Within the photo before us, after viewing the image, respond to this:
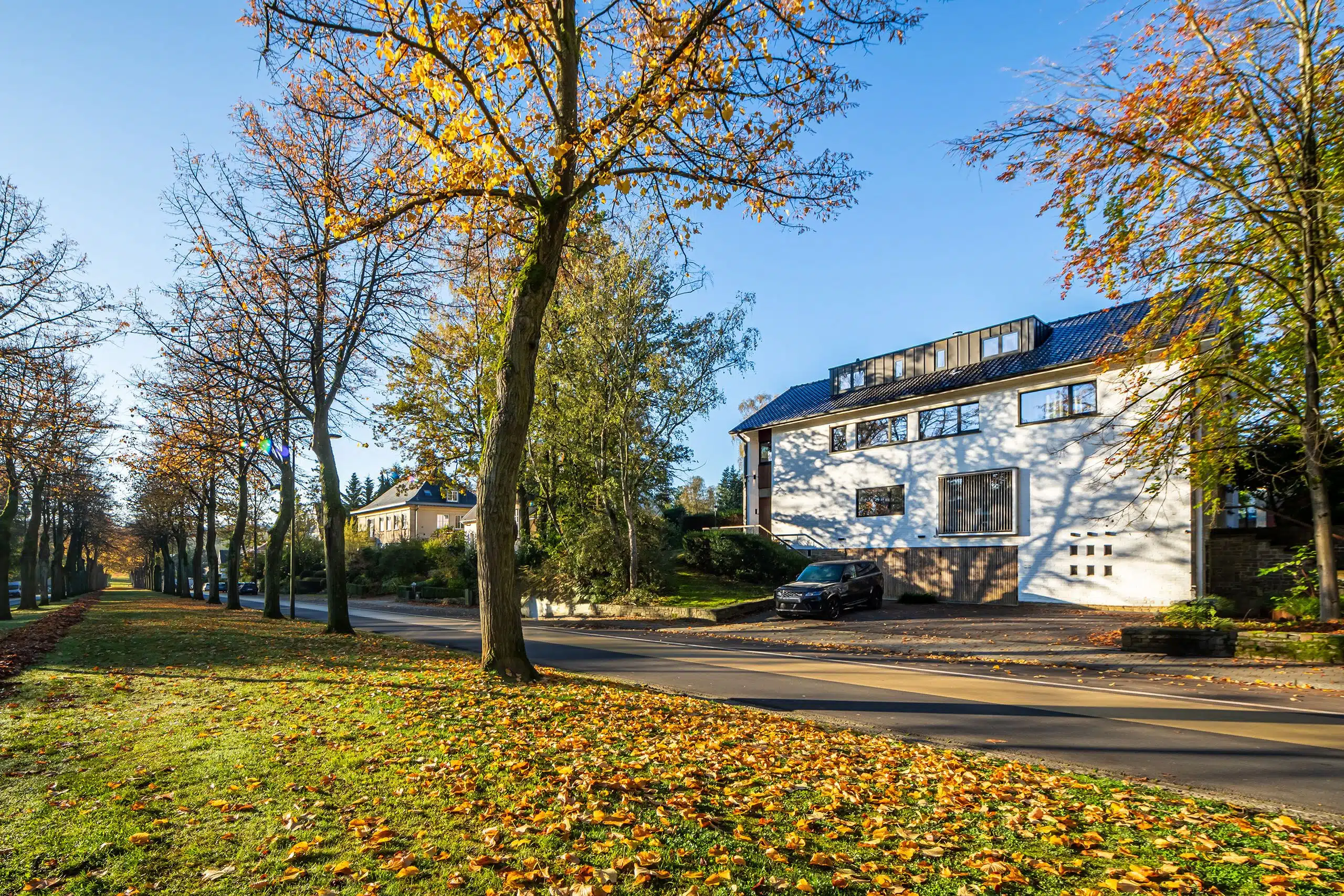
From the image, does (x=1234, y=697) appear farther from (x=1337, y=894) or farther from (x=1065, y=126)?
(x=1065, y=126)

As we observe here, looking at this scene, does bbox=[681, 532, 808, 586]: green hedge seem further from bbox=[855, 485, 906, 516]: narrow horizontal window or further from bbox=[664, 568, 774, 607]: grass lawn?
bbox=[855, 485, 906, 516]: narrow horizontal window

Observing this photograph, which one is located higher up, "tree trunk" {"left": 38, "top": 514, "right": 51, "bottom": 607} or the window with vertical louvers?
the window with vertical louvers

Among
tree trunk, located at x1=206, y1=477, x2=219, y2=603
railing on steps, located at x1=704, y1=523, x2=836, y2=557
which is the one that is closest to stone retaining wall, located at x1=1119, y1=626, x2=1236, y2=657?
railing on steps, located at x1=704, y1=523, x2=836, y2=557

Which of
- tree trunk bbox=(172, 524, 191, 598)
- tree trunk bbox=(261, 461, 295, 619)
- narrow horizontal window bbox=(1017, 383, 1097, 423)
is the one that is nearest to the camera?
tree trunk bbox=(261, 461, 295, 619)

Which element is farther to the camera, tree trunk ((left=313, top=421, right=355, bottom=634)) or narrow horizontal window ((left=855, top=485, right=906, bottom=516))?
narrow horizontal window ((left=855, top=485, right=906, bottom=516))

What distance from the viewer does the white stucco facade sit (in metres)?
22.2

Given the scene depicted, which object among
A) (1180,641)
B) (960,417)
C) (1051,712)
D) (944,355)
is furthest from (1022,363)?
(1051,712)

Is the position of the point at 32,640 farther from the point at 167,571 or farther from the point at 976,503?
the point at 167,571

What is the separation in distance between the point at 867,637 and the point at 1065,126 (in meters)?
11.9

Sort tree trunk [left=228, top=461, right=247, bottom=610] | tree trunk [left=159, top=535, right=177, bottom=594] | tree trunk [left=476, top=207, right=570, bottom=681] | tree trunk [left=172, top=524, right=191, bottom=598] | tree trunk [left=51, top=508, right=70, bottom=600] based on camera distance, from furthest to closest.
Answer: tree trunk [left=159, top=535, right=177, bottom=594] → tree trunk [left=172, top=524, right=191, bottom=598] → tree trunk [left=51, top=508, right=70, bottom=600] → tree trunk [left=228, top=461, right=247, bottom=610] → tree trunk [left=476, top=207, right=570, bottom=681]

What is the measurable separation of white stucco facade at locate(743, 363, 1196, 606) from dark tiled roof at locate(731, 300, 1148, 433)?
0.35 m

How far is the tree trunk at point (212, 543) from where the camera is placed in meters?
32.7

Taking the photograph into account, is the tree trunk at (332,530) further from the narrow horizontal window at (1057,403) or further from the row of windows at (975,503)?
the narrow horizontal window at (1057,403)

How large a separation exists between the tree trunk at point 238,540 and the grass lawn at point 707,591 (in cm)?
1604
